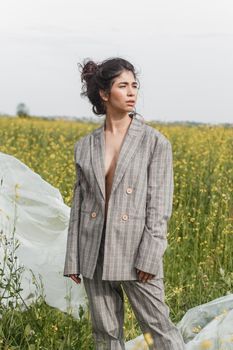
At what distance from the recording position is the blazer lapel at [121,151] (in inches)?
136

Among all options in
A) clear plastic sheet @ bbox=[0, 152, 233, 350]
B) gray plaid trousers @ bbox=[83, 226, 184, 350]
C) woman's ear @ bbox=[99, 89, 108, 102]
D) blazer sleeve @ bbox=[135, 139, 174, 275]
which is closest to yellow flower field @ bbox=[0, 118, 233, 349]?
clear plastic sheet @ bbox=[0, 152, 233, 350]

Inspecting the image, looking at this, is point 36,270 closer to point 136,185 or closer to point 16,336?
point 16,336

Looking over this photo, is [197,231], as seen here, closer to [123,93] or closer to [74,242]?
[74,242]

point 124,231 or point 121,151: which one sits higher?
point 121,151

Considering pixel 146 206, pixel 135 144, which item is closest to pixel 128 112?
pixel 135 144

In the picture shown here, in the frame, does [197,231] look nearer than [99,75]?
No

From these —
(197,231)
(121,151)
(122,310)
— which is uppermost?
(121,151)

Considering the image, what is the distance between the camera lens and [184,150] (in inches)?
420

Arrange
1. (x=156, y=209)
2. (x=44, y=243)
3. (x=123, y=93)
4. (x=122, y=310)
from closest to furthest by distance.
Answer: (x=156, y=209)
(x=123, y=93)
(x=122, y=310)
(x=44, y=243)

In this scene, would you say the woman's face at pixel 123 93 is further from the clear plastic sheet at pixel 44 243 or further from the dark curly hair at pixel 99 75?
the clear plastic sheet at pixel 44 243

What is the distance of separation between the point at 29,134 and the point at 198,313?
31.7ft

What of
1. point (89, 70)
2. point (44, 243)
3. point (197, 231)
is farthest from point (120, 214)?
point (197, 231)

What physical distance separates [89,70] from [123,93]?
28 centimetres

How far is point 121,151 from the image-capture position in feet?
11.4
